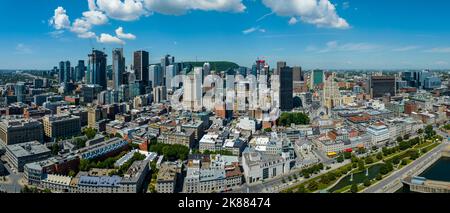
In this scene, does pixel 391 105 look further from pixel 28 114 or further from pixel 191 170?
pixel 28 114

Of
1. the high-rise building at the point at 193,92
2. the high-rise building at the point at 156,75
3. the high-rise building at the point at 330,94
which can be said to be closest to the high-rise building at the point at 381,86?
the high-rise building at the point at 330,94

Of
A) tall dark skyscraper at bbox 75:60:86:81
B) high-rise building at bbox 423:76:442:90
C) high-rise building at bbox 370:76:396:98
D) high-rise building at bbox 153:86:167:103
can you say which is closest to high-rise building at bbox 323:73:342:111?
high-rise building at bbox 370:76:396:98

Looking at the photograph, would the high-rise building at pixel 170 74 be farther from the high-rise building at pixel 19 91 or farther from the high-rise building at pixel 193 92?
the high-rise building at pixel 19 91

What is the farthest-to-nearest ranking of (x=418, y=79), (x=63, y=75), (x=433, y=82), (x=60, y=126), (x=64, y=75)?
(x=418, y=79) → (x=433, y=82) → (x=63, y=75) → (x=64, y=75) → (x=60, y=126)

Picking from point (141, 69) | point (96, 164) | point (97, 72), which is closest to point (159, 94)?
point (141, 69)

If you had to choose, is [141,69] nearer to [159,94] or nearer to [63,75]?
[159,94]
